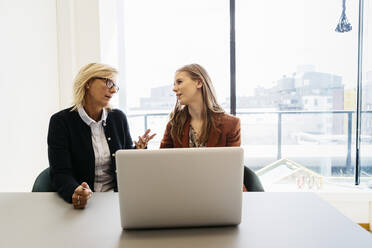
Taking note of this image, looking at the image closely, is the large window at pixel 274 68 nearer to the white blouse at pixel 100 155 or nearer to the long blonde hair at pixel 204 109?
the long blonde hair at pixel 204 109

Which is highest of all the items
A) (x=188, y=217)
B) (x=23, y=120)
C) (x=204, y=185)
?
(x=23, y=120)

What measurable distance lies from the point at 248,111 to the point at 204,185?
90.7 inches

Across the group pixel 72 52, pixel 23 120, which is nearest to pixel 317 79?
pixel 72 52

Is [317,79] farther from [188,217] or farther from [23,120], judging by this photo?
[23,120]

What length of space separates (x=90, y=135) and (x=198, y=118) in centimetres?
76

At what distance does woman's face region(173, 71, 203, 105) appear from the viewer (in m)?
1.94

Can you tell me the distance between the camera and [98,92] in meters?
1.75

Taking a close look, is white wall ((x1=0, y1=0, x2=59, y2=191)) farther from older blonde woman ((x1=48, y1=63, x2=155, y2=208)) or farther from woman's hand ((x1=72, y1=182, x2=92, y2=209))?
woman's hand ((x1=72, y1=182, x2=92, y2=209))

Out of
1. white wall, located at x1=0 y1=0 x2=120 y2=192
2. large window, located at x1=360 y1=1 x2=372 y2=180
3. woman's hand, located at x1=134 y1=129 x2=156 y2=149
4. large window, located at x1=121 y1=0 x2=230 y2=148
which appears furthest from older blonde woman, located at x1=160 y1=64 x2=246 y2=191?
large window, located at x1=360 y1=1 x2=372 y2=180

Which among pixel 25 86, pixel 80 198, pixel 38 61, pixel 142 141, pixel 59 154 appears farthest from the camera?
pixel 38 61

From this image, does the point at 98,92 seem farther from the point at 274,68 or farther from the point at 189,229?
the point at 274,68

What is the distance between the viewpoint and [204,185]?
85 centimetres

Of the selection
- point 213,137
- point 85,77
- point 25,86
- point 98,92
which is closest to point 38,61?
point 25,86

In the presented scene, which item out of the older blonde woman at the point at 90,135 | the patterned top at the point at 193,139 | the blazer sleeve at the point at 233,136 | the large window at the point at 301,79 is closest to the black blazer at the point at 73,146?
the older blonde woman at the point at 90,135
